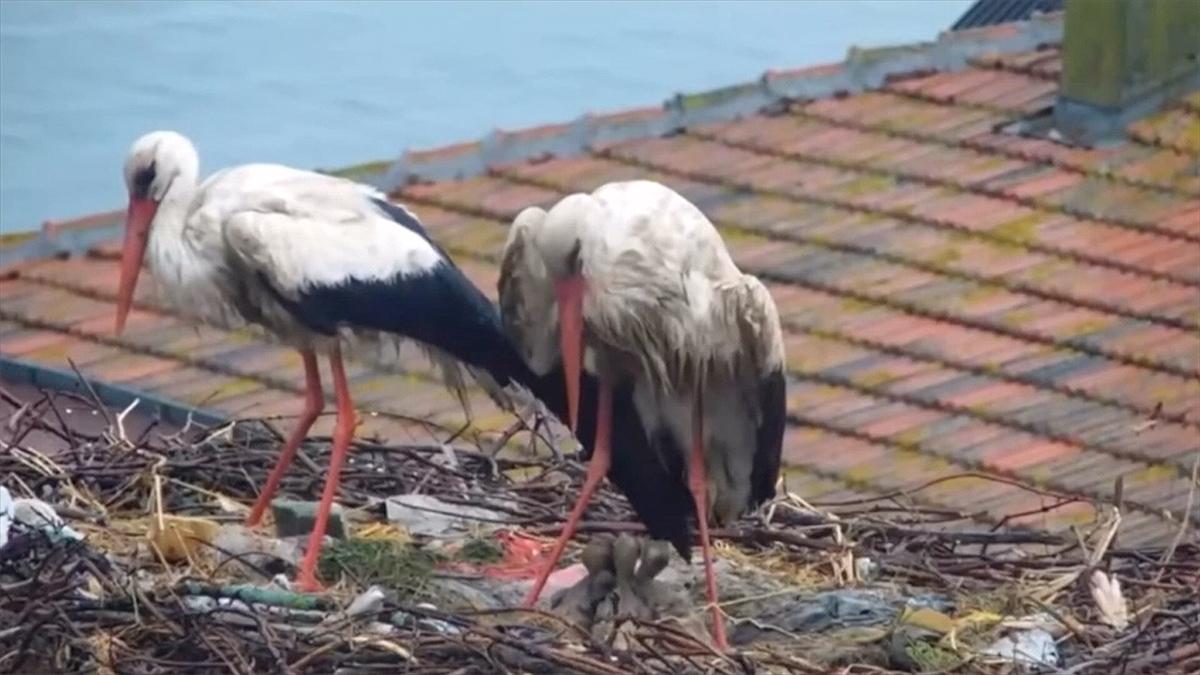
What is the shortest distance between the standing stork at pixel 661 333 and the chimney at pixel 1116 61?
129 inches

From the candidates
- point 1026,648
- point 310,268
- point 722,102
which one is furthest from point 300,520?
point 722,102

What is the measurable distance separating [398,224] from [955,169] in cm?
312

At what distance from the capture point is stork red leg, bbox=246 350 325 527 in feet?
21.4

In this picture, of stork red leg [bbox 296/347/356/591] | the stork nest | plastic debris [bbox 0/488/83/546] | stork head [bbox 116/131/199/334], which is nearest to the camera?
the stork nest

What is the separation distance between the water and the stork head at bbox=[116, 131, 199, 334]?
478 cm

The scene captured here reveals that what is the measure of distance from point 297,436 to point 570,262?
883mm

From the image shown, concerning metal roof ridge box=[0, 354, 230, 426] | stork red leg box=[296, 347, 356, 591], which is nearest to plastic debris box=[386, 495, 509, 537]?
stork red leg box=[296, 347, 356, 591]

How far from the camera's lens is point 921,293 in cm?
833

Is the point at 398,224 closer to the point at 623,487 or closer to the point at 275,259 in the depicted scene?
the point at 275,259

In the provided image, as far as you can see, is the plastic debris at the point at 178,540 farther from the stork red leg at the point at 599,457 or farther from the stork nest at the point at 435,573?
the stork red leg at the point at 599,457

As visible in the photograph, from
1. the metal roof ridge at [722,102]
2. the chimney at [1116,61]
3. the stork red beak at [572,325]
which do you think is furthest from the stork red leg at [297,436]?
the chimney at [1116,61]

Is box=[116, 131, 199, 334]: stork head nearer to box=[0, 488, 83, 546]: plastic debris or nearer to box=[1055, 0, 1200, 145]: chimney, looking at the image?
box=[0, 488, 83, 546]: plastic debris

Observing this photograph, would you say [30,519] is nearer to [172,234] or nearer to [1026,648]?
[172,234]

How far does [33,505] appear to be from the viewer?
243 inches
